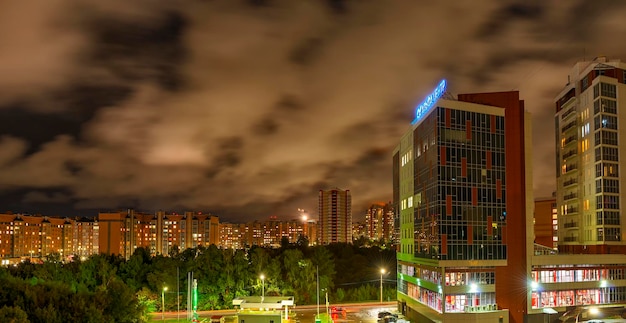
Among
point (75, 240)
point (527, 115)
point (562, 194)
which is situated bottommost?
point (75, 240)

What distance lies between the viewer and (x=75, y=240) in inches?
6924

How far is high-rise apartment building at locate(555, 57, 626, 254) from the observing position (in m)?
56.6

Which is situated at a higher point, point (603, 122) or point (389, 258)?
point (603, 122)

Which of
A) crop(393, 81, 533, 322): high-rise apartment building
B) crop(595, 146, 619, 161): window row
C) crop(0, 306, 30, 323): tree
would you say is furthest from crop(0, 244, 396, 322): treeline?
crop(595, 146, 619, 161): window row

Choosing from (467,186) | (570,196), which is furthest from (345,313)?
(570,196)

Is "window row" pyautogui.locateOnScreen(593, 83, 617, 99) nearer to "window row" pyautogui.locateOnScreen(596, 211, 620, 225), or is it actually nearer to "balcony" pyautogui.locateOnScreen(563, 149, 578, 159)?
"balcony" pyautogui.locateOnScreen(563, 149, 578, 159)

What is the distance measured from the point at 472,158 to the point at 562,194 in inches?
1010

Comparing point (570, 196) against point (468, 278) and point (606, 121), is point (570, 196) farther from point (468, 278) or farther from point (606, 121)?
point (468, 278)

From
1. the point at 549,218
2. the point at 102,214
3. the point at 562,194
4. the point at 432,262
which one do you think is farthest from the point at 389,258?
the point at 102,214

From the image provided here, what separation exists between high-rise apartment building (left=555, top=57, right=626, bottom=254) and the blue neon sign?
19927mm

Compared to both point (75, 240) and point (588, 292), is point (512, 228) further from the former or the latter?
point (75, 240)

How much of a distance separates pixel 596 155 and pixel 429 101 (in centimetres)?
2197

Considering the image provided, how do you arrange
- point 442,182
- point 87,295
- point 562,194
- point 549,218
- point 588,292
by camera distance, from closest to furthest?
point 87,295
point 442,182
point 588,292
point 562,194
point 549,218

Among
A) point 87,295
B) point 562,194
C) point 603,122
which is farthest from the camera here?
point 562,194
